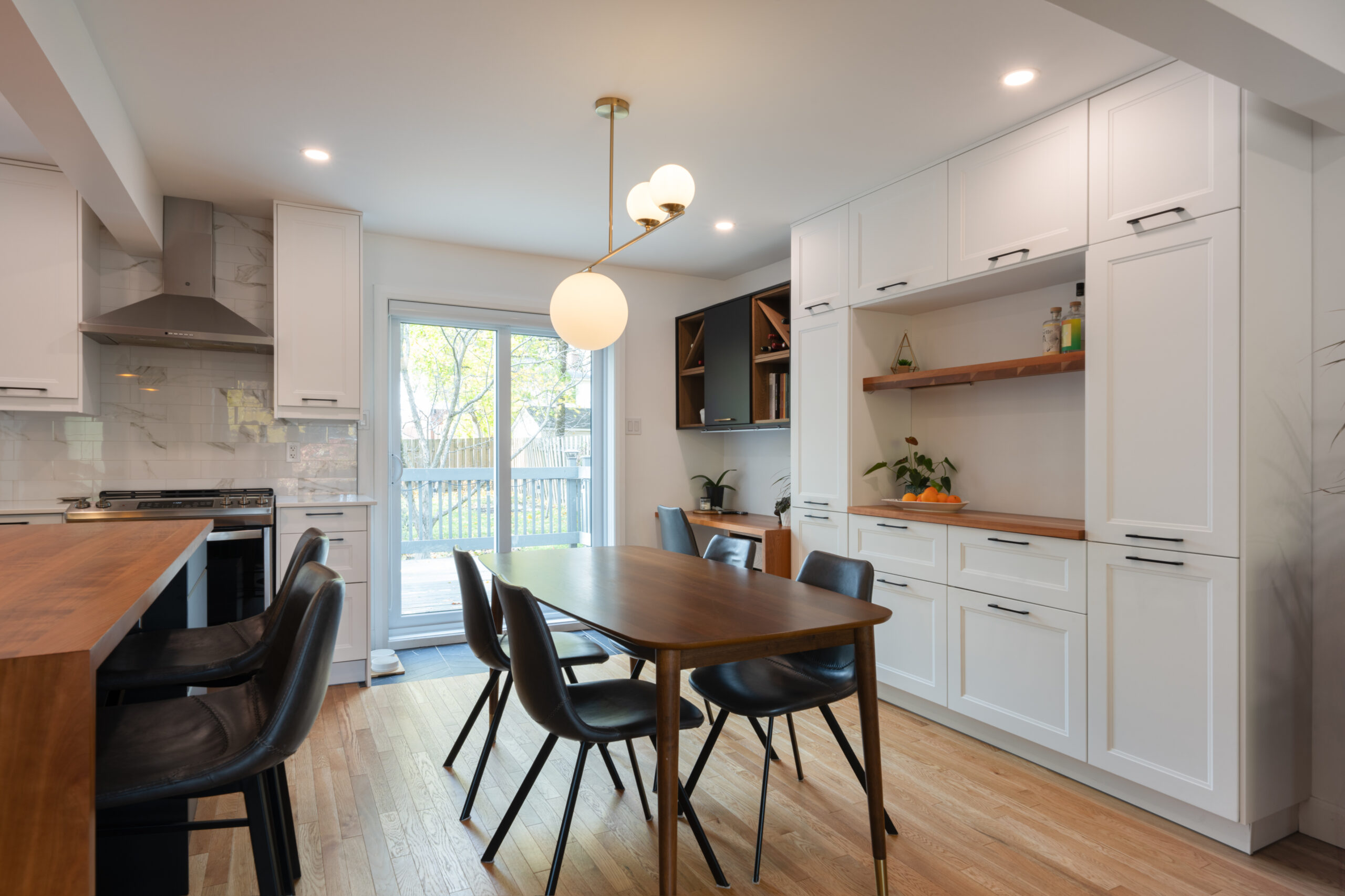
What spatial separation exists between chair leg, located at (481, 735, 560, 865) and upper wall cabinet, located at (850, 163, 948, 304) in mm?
2523

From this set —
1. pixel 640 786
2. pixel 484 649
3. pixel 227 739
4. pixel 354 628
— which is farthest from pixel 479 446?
pixel 227 739

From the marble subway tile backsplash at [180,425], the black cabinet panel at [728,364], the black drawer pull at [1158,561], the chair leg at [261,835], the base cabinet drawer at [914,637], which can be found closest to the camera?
the chair leg at [261,835]

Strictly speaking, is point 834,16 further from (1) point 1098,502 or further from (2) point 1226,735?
(2) point 1226,735

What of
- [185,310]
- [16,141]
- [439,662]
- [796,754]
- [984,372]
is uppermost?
[16,141]

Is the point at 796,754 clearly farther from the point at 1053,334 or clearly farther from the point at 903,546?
the point at 1053,334

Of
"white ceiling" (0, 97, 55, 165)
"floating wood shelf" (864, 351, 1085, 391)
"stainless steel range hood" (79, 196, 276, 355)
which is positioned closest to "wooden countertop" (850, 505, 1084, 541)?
"floating wood shelf" (864, 351, 1085, 391)

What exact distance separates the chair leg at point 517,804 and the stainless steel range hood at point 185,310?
2767mm

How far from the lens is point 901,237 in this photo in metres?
3.48

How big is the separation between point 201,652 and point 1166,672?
2876 millimetres

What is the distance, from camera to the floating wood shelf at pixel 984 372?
282 centimetres

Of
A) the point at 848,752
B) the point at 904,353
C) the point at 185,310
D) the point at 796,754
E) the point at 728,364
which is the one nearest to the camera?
the point at 848,752

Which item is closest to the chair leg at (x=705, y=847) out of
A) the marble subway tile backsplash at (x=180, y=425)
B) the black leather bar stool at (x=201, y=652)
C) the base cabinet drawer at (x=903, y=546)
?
the black leather bar stool at (x=201, y=652)

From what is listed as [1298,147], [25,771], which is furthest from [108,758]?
[1298,147]

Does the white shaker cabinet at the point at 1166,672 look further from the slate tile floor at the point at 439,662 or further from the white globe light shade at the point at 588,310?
the slate tile floor at the point at 439,662
